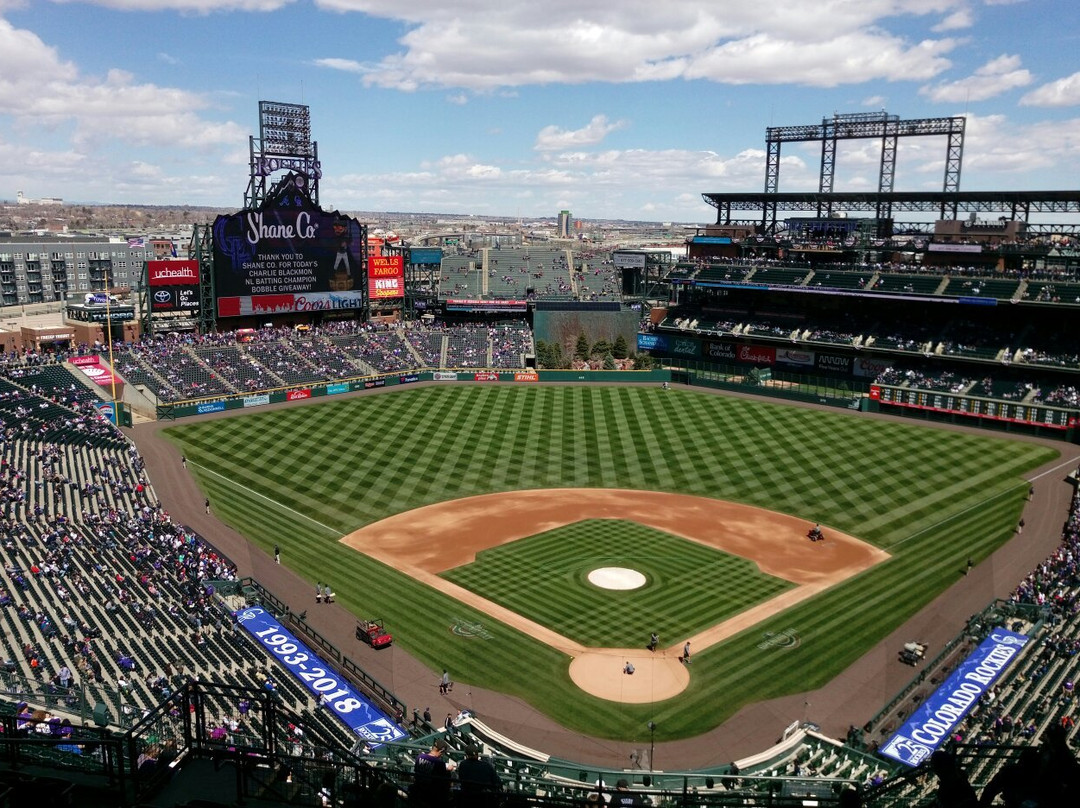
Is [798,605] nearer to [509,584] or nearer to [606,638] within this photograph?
[606,638]


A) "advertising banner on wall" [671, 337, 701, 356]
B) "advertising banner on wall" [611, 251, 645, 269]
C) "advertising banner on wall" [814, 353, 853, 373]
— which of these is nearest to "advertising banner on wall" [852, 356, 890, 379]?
"advertising banner on wall" [814, 353, 853, 373]

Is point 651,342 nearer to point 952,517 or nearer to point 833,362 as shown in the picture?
point 833,362

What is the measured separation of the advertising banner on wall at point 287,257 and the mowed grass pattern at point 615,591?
41711 millimetres

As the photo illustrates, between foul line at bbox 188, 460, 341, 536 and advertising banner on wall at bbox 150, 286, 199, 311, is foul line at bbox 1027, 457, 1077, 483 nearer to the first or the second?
foul line at bbox 188, 460, 341, 536

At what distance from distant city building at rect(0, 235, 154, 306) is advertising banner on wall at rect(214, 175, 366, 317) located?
183ft

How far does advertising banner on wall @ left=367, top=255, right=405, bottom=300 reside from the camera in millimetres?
82375

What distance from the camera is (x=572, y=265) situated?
326 feet

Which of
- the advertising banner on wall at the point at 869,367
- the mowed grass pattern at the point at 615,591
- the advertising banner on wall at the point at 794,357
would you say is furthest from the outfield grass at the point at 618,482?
the advertising banner on wall at the point at 794,357

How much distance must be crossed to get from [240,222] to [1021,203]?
66.6 metres

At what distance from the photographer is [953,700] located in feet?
79.0

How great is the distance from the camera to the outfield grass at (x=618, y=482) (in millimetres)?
29564

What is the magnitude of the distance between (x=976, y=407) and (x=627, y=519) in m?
31.9

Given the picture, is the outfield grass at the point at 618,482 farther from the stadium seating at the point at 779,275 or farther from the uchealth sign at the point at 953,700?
the stadium seating at the point at 779,275

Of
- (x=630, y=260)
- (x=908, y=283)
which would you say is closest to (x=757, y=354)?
(x=908, y=283)
